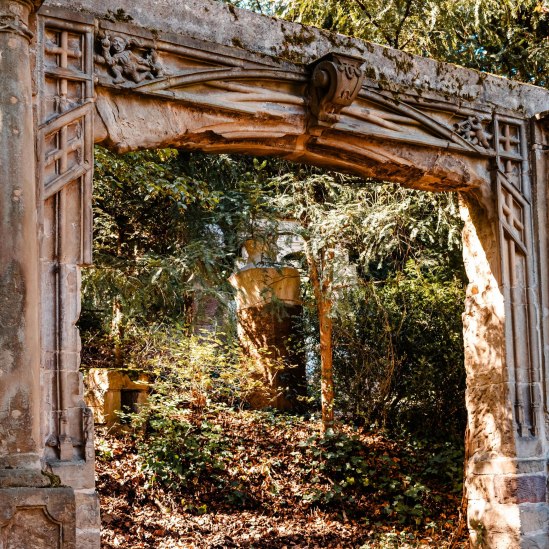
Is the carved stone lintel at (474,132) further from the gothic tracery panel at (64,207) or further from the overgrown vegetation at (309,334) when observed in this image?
the gothic tracery panel at (64,207)

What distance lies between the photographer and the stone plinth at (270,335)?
36.0ft

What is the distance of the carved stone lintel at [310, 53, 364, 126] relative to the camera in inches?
243

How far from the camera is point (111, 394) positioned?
9523mm

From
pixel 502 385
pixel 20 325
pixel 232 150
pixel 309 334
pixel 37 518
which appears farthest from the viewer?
pixel 309 334

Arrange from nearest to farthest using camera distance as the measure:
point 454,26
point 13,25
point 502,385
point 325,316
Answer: point 13,25 < point 502,385 < point 325,316 < point 454,26

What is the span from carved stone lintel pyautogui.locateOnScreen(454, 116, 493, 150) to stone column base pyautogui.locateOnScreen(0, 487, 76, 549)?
447cm

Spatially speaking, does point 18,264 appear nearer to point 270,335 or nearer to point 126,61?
point 126,61

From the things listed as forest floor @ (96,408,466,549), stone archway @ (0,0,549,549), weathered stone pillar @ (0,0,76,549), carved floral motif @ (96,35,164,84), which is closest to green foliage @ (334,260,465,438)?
forest floor @ (96,408,466,549)

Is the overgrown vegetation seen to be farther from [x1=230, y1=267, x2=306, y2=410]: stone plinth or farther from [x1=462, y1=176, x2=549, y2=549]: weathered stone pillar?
[x1=462, y1=176, x2=549, y2=549]: weathered stone pillar

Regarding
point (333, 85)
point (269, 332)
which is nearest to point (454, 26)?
point (269, 332)

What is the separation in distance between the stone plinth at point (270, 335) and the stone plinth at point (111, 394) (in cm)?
176

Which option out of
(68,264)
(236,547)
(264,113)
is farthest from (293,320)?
(68,264)

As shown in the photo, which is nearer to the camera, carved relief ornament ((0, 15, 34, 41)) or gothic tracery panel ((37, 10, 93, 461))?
carved relief ornament ((0, 15, 34, 41))

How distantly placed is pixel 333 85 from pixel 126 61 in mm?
1500
